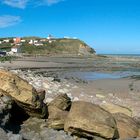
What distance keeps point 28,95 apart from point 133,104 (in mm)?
9678

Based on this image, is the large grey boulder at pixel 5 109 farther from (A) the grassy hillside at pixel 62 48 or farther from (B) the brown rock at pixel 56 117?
(A) the grassy hillside at pixel 62 48

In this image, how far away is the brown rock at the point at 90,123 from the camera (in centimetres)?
1043

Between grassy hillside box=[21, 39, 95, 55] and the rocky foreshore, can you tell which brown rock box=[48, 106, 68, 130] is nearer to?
the rocky foreshore

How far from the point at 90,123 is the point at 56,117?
1.56 meters

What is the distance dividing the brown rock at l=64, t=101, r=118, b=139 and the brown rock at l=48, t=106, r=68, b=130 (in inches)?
15.8

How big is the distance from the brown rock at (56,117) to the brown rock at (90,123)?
401mm

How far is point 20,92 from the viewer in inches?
437

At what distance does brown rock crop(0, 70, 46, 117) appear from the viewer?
36.0ft

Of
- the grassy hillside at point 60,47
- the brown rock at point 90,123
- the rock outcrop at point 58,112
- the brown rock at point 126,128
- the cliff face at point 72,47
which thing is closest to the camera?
the brown rock at point 90,123

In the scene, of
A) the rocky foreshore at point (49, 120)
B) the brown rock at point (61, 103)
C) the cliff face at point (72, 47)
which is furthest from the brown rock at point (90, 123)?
the cliff face at point (72, 47)

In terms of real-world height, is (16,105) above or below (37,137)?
above

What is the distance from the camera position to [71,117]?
10.8 metres

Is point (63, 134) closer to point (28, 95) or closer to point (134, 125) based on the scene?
point (28, 95)

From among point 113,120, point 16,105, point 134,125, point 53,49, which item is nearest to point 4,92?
point 16,105
